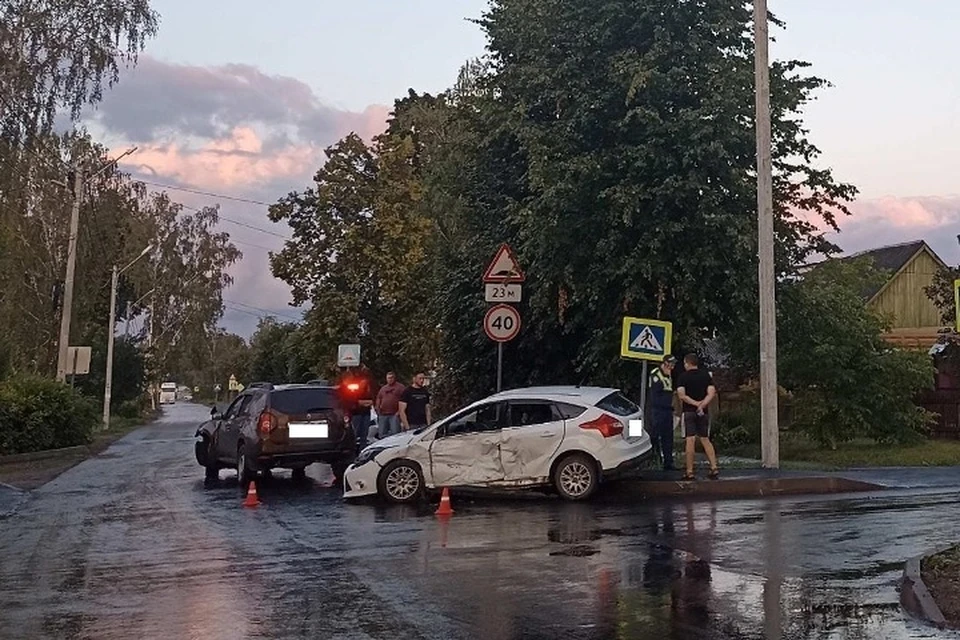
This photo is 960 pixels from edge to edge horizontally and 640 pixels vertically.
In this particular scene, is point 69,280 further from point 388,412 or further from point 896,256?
point 896,256

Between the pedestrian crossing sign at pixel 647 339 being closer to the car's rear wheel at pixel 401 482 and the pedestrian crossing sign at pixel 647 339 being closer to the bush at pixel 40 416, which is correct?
the car's rear wheel at pixel 401 482

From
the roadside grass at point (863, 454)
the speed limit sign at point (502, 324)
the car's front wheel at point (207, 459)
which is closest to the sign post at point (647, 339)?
the speed limit sign at point (502, 324)

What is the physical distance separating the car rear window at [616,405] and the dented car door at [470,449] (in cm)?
136

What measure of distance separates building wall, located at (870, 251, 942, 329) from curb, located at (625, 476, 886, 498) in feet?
125

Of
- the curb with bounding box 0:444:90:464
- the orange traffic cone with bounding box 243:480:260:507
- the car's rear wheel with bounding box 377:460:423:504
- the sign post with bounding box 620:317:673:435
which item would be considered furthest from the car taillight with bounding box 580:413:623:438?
the curb with bounding box 0:444:90:464

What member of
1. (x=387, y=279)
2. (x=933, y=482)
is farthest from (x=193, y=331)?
(x=933, y=482)

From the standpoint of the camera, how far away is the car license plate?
64.0 ft

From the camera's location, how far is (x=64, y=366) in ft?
115

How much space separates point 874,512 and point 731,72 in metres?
9.71

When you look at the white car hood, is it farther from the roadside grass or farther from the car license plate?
the roadside grass

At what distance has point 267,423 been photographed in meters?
19.3

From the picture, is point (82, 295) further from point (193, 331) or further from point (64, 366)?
point (193, 331)

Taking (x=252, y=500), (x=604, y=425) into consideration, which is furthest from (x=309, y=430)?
(x=604, y=425)

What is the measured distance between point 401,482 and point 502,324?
3.32 meters
